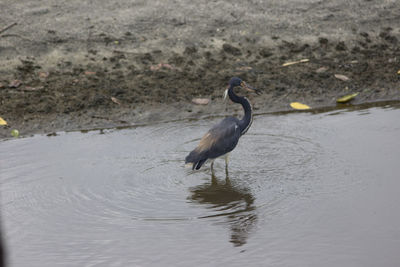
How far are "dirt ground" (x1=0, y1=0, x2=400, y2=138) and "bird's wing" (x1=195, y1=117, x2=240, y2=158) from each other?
1934 mm

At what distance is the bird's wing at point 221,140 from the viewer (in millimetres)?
6449

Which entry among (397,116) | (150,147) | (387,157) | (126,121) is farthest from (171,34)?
(387,157)

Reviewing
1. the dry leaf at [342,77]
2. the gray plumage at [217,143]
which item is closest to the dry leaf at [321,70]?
the dry leaf at [342,77]

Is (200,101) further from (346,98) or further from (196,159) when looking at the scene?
(196,159)

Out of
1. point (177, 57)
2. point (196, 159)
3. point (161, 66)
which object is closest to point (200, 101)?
point (161, 66)

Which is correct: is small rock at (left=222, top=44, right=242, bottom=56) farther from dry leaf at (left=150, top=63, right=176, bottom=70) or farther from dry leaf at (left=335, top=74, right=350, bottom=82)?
dry leaf at (left=335, top=74, right=350, bottom=82)

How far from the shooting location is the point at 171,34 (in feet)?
33.7

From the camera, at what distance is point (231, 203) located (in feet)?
19.2

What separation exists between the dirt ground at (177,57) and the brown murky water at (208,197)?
2.31 ft

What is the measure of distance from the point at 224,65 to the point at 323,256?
5.51 metres

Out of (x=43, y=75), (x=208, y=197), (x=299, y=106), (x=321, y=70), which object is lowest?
(x=208, y=197)

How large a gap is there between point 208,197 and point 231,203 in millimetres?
298

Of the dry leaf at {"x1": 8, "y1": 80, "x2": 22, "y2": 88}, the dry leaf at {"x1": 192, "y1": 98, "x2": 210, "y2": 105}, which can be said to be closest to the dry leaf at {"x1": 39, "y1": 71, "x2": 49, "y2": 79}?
the dry leaf at {"x1": 8, "y1": 80, "x2": 22, "y2": 88}

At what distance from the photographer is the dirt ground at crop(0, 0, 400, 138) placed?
8.71 m
